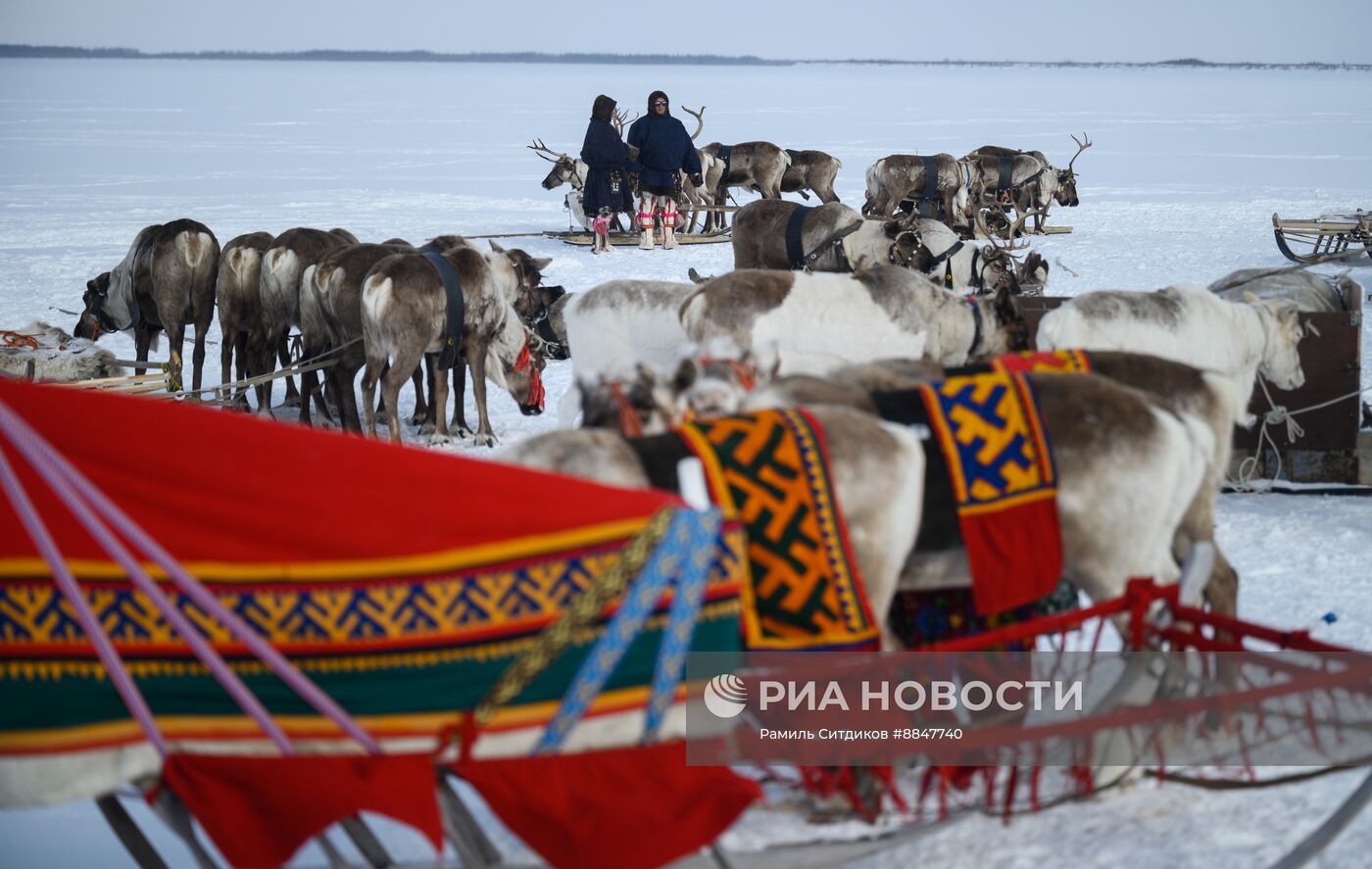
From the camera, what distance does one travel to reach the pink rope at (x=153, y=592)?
2174mm

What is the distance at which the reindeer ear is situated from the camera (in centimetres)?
318

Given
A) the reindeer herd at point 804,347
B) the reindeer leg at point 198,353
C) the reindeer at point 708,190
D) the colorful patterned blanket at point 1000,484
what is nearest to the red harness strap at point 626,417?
the reindeer herd at point 804,347

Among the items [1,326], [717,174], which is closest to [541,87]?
[717,174]

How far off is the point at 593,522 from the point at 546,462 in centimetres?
40

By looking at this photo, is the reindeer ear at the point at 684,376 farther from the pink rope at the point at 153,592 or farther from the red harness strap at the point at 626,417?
the pink rope at the point at 153,592

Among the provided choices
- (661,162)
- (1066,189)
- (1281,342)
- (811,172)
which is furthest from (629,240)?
(1281,342)

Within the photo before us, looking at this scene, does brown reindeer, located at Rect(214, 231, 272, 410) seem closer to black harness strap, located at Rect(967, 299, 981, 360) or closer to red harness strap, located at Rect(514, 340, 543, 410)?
red harness strap, located at Rect(514, 340, 543, 410)

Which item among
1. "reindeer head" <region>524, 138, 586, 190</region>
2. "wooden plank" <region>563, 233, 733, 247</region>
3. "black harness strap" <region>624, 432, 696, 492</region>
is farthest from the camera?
"reindeer head" <region>524, 138, 586, 190</region>

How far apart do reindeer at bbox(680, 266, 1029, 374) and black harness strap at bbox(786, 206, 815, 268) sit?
3.38m

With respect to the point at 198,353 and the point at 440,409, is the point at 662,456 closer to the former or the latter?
the point at 440,409

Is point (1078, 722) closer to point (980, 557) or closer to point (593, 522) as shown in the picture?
point (980, 557)

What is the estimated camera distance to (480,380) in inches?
297

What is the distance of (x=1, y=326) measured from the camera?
10.1 m

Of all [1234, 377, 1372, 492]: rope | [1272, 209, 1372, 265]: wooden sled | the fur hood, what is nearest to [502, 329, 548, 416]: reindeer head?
[1234, 377, 1372, 492]: rope
